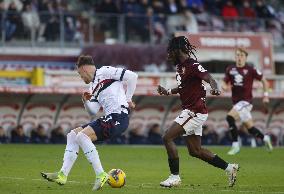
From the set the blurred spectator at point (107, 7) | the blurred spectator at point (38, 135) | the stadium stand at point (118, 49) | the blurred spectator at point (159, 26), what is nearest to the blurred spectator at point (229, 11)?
the stadium stand at point (118, 49)

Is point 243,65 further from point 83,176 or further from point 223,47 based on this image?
point 223,47

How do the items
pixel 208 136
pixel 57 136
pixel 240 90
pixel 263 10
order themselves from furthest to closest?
pixel 263 10 < pixel 208 136 < pixel 57 136 < pixel 240 90

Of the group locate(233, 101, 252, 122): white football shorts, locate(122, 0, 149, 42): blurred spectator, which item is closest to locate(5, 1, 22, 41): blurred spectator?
locate(122, 0, 149, 42): blurred spectator

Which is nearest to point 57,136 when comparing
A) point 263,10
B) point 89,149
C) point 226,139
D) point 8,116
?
point 8,116

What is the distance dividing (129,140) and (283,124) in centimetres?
583

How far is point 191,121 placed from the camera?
51.2 ft

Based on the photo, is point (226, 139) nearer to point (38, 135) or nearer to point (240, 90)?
point (38, 135)

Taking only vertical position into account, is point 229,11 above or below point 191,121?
above

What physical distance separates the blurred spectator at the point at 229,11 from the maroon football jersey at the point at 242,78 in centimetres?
1426

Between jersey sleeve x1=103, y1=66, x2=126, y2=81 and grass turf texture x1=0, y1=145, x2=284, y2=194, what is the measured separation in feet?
5.72

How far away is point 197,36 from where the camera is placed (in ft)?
125

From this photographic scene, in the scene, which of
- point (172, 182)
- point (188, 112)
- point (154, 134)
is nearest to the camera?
point (172, 182)

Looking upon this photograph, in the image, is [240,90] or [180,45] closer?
[180,45]

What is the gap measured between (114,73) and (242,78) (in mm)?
Answer: 11267
